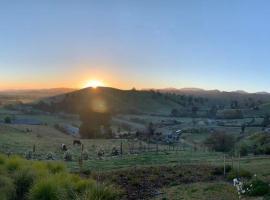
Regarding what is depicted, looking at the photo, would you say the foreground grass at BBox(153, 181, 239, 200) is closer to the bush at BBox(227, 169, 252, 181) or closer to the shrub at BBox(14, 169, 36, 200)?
the bush at BBox(227, 169, 252, 181)

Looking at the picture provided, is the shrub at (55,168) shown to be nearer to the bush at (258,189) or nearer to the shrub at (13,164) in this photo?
the shrub at (13,164)

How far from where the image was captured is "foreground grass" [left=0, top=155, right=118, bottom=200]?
15161 mm

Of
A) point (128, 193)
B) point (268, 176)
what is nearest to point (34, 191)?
point (128, 193)

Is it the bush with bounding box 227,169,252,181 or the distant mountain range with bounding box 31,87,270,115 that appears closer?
the bush with bounding box 227,169,252,181

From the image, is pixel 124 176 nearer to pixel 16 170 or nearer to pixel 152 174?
pixel 152 174

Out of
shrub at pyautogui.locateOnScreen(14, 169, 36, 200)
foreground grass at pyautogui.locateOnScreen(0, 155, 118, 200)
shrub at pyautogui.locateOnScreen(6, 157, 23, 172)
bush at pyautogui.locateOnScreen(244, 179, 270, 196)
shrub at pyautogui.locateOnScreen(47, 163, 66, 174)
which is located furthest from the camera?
shrub at pyautogui.locateOnScreen(47, 163, 66, 174)

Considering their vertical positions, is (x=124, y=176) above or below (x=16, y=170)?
below

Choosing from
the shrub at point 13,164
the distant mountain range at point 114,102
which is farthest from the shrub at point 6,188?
the distant mountain range at point 114,102

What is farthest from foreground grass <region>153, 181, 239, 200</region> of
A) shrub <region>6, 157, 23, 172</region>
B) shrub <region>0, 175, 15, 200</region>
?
shrub <region>0, 175, 15, 200</region>

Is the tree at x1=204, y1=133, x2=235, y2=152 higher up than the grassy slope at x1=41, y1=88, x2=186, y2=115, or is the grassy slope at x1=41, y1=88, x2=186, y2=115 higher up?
the grassy slope at x1=41, y1=88, x2=186, y2=115

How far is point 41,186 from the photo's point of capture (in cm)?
1538

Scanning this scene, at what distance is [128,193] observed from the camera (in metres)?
20.6

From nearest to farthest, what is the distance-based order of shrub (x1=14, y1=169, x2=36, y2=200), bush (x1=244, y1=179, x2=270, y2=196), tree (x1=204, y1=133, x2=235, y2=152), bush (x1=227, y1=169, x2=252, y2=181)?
shrub (x1=14, y1=169, x2=36, y2=200), bush (x1=244, y1=179, x2=270, y2=196), bush (x1=227, y1=169, x2=252, y2=181), tree (x1=204, y1=133, x2=235, y2=152)

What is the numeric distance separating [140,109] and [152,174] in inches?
6024
